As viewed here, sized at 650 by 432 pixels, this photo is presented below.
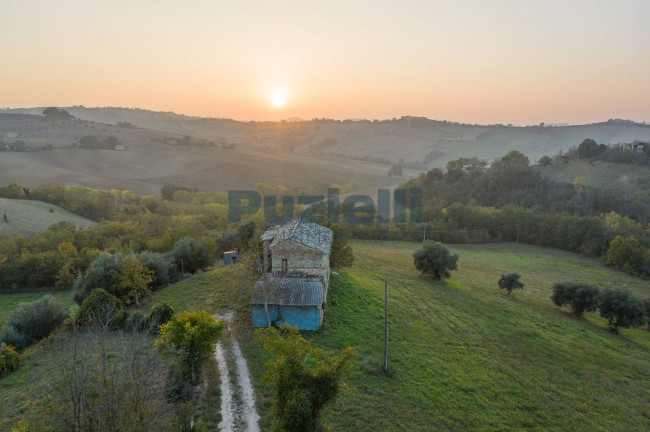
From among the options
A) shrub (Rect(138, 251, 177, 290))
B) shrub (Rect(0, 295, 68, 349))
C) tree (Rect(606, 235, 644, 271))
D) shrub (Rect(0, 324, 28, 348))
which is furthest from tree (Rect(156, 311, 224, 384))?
tree (Rect(606, 235, 644, 271))

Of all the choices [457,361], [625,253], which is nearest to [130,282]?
[457,361]

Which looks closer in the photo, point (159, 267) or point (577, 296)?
point (577, 296)

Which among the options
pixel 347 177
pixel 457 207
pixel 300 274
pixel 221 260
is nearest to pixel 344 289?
pixel 300 274

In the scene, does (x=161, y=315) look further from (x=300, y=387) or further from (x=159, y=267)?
(x=300, y=387)

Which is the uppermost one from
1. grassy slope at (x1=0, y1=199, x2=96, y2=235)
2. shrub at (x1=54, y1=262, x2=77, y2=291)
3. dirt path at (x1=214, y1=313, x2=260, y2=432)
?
grassy slope at (x1=0, y1=199, x2=96, y2=235)

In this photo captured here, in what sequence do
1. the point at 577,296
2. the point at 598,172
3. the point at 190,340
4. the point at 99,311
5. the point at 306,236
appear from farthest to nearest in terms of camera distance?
the point at 598,172, the point at 577,296, the point at 306,236, the point at 99,311, the point at 190,340

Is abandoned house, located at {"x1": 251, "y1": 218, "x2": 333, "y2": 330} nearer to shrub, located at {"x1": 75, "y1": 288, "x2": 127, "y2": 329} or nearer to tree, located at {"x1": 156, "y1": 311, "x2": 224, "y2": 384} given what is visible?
tree, located at {"x1": 156, "y1": 311, "x2": 224, "y2": 384}

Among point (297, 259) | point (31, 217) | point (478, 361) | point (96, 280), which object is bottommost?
point (478, 361)
